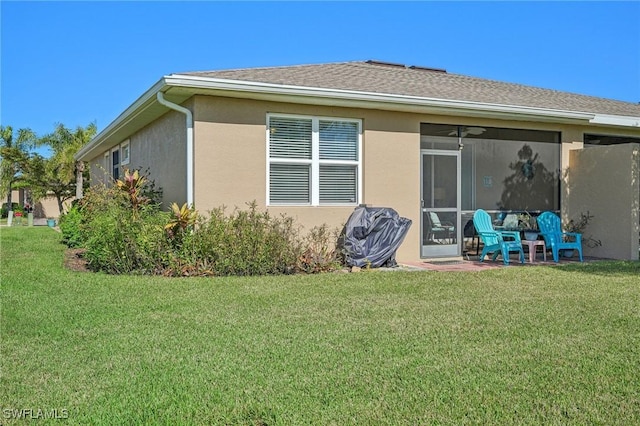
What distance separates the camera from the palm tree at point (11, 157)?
33.6 metres

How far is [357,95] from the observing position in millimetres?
9617

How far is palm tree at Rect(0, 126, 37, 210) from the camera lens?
1324 inches

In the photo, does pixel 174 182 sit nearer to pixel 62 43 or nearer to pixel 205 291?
pixel 205 291

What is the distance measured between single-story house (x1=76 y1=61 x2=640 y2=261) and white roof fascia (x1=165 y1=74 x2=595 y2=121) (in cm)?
2

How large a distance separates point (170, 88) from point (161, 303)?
4032 mm

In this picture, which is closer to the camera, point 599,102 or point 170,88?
point 170,88

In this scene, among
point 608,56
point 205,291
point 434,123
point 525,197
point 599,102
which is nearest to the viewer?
point 205,291

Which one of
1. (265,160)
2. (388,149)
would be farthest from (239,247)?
(388,149)

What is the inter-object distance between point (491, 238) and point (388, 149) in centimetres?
280

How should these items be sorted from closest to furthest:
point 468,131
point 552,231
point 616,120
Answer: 1. point 552,231
2. point 468,131
3. point 616,120

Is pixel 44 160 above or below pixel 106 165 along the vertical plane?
above

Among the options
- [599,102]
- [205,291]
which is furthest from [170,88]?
[599,102]

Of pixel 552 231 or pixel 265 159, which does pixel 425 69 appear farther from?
pixel 265 159

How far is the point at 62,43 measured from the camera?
511 inches
